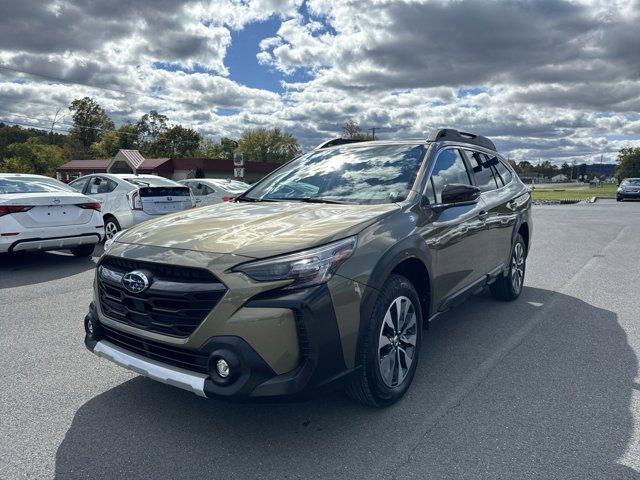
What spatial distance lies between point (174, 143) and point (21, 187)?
278 feet

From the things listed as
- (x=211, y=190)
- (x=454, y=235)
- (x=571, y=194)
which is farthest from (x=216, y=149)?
(x=454, y=235)

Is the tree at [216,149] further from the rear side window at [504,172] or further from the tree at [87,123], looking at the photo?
the rear side window at [504,172]

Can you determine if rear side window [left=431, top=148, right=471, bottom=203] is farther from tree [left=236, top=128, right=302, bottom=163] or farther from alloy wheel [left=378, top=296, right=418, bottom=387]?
tree [left=236, top=128, right=302, bottom=163]

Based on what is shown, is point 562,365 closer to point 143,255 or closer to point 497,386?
point 497,386

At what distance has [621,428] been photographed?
2.98 m

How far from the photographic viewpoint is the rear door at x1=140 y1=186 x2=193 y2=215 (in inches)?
388

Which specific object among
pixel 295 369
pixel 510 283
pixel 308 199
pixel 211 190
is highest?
pixel 308 199

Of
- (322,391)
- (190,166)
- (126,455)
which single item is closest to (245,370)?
(322,391)

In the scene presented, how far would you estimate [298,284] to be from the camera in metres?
2.57

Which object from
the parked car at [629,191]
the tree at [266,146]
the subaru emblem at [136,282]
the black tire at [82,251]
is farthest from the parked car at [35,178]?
the tree at [266,146]

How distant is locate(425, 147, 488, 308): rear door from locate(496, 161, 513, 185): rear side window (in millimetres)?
1169

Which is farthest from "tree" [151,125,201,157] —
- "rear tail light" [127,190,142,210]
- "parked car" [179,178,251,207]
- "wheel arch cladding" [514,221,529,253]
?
"wheel arch cladding" [514,221,529,253]

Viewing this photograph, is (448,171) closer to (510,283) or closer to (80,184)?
(510,283)

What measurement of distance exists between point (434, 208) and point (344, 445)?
1.81 meters
